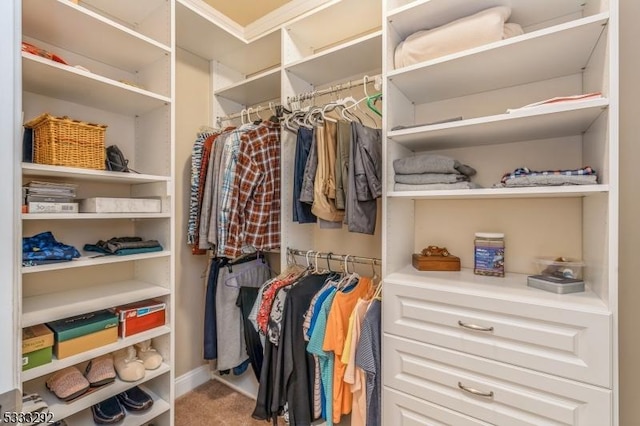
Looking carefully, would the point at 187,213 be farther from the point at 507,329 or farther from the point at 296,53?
the point at 507,329

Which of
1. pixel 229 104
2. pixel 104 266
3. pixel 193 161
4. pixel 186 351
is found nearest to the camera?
pixel 104 266

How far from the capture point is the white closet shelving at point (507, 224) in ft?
3.35

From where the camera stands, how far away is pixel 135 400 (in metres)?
1.59

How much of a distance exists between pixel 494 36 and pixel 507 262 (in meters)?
1.01

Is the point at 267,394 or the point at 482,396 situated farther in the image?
the point at 267,394

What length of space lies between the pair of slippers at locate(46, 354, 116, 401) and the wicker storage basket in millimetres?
956

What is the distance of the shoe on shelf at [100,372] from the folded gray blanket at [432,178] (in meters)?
1.67

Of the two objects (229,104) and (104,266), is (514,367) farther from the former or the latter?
(229,104)

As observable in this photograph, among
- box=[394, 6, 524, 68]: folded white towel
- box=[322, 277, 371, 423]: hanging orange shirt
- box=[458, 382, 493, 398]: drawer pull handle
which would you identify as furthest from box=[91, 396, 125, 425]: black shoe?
box=[394, 6, 524, 68]: folded white towel

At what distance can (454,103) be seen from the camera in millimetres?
1611

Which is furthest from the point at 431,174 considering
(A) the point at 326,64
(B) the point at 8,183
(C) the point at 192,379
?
(C) the point at 192,379

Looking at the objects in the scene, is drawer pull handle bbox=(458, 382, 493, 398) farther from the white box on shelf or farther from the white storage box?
the white box on shelf

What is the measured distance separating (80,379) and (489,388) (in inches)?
69.0

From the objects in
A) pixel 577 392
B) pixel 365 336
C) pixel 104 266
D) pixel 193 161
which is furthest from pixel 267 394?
pixel 193 161
